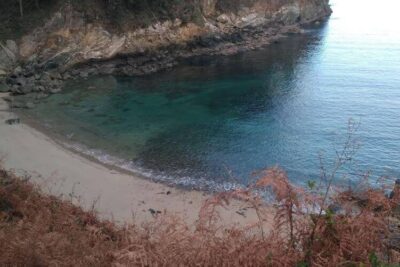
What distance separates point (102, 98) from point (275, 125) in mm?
16925

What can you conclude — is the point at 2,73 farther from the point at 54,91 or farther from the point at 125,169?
the point at 125,169

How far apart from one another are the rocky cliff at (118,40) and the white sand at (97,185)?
1335 centimetres

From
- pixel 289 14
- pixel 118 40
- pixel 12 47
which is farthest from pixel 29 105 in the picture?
pixel 289 14

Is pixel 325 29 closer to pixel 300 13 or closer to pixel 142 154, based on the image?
pixel 300 13

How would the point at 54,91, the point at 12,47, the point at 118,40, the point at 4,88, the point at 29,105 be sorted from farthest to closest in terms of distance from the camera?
the point at 118,40, the point at 12,47, the point at 54,91, the point at 4,88, the point at 29,105

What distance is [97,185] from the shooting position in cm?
2569

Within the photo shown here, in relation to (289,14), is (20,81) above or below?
below

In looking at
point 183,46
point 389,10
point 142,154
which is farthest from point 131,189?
point 389,10

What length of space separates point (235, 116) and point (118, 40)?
21005 mm

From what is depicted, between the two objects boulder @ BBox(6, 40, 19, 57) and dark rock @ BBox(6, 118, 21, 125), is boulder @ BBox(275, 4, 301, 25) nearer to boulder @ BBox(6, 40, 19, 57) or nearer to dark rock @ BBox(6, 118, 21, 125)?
boulder @ BBox(6, 40, 19, 57)

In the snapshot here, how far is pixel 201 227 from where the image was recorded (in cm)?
821

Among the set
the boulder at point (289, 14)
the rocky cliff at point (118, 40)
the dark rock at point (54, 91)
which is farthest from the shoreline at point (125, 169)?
the boulder at point (289, 14)

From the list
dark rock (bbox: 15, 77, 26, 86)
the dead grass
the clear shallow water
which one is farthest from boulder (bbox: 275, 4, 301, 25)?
the dead grass

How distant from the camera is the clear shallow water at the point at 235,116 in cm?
3017
